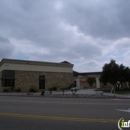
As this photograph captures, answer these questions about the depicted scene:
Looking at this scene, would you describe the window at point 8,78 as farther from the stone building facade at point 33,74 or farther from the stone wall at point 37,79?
the stone wall at point 37,79

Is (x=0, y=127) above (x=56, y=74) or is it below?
below

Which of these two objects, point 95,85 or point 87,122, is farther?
point 95,85

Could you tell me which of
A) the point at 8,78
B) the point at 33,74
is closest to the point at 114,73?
the point at 33,74

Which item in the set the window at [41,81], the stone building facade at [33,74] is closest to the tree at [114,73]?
the stone building facade at [33,74]

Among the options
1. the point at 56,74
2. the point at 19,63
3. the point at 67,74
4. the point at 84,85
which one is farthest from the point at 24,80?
the point at 84,85

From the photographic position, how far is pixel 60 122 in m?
7.73

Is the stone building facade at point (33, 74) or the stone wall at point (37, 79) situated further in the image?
the stone wall at point (37, 79)

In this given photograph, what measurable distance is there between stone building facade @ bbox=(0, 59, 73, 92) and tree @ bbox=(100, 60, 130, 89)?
16.2 meters

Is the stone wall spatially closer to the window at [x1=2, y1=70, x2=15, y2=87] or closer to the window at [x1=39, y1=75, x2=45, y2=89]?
the window at [x1=39, y1=75, x2=45, y2=89]

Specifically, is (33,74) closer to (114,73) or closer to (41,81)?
(41,81)

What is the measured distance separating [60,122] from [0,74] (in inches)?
1832

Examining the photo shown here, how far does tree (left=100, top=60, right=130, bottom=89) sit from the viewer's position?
4081 cm

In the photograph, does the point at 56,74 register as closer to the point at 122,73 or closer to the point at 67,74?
the point at 67,74

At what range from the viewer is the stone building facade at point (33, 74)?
4770 centimetres
